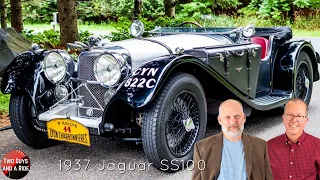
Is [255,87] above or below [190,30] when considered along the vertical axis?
below

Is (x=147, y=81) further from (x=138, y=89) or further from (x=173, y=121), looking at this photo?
(x=173, y=121)

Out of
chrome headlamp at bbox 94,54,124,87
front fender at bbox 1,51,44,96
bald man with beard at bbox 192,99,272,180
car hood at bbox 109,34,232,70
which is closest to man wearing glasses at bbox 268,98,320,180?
bald man with beard at bbox 192,99,272,180

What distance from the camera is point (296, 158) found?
2.62 m

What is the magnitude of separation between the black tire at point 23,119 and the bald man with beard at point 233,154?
2.54 meters

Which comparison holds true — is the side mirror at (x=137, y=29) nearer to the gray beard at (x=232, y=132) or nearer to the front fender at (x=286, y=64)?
the front fender at (x=286, y=64)

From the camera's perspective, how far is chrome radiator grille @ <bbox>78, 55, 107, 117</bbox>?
4.40m

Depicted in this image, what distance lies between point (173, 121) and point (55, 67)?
1349 millimetres

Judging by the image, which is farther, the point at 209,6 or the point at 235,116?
the point at 209,6

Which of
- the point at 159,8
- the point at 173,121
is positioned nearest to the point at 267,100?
the point at 173,121

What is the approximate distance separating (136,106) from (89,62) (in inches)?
39.1

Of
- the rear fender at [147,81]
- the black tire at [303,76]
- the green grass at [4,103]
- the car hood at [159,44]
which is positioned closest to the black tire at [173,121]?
the rear fender at [147,81]

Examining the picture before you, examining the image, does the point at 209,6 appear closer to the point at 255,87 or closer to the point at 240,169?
the point at 255,87

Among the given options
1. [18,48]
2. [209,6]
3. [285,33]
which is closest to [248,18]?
[209,6]

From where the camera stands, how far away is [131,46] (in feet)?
15.1
